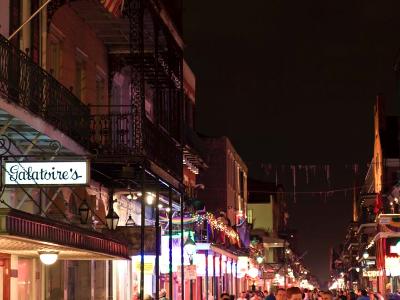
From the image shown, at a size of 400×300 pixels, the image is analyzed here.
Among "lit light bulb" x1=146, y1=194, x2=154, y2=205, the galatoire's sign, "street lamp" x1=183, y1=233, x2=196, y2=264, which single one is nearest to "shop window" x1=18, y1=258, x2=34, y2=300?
the galatoire's sign

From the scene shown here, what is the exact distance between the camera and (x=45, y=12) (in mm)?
21125

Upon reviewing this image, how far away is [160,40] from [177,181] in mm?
4004

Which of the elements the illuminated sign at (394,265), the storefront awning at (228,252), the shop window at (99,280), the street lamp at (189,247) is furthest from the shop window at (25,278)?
the illuminated sign at (394,265)

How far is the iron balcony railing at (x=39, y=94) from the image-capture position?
48.4 ft

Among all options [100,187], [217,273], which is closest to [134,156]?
[100,187]

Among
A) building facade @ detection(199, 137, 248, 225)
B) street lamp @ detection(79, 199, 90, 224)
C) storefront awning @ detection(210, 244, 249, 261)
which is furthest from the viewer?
building facade @ detection(199, 137, 248, 225)

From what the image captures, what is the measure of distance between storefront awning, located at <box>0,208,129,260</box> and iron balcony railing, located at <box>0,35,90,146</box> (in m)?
2.13

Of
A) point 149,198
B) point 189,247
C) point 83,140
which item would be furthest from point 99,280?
point 83,140

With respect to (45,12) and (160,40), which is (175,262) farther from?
(45,12)

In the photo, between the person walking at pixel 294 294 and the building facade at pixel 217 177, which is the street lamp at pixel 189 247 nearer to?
the person walking at pixel 294 294

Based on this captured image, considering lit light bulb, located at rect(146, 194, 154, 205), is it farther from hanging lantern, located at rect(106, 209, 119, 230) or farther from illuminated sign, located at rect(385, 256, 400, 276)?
illuminated sign, located at rect(385, 256, 400, 276)

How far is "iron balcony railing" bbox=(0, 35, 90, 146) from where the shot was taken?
1475 centimetres

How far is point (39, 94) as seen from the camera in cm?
1678

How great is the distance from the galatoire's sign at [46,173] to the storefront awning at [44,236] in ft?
3.00
